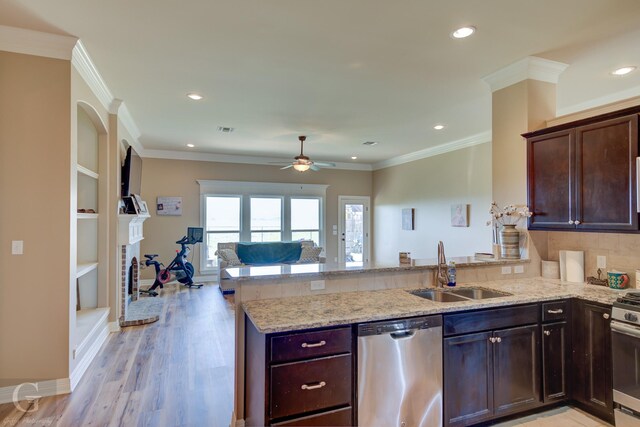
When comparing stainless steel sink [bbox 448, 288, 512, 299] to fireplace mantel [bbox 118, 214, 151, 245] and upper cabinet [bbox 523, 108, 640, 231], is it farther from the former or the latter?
fireplace mantel [bbox 118, 214, 151, 245]

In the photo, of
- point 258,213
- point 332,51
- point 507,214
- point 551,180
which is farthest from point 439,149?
point 332,51

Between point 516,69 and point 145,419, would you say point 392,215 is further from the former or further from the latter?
point 145,419

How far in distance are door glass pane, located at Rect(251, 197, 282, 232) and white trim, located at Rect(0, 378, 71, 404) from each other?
17.9 ft

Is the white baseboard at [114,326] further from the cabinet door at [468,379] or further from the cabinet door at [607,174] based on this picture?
the cabinet door at [607,174]

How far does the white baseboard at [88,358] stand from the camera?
296 centimetres

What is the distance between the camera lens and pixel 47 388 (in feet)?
9.16

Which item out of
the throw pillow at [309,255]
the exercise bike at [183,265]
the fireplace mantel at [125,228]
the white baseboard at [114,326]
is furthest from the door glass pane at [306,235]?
the white baseboard at [114,326]

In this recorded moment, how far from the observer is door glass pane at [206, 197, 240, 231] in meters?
7.84

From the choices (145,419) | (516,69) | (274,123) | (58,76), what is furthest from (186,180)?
(516,69)

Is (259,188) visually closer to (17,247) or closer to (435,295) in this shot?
(17,247)

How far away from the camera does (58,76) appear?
286cm

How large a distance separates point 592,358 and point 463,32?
2.58 metres

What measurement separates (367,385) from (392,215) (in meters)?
6.74

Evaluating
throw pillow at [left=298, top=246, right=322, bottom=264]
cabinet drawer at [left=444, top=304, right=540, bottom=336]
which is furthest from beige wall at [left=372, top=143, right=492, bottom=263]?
cabinet drawer at [left=444, top=304, right=540, bottom=336]
